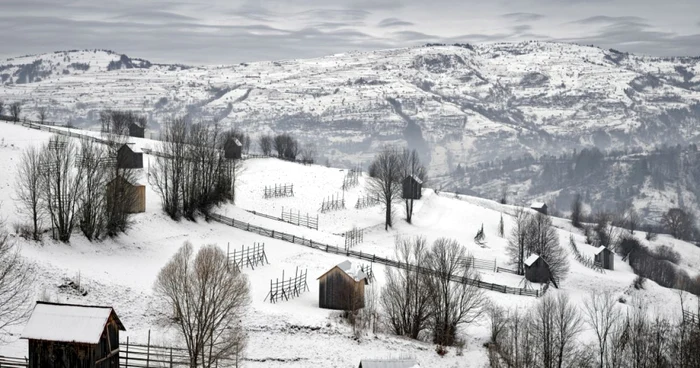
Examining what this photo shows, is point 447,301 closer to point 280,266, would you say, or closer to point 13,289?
point 280,266

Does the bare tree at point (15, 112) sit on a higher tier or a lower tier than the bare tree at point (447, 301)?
higher

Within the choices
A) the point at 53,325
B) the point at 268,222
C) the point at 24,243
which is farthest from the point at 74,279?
the point at 268,222

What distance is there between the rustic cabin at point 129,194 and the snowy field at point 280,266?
1.53 m

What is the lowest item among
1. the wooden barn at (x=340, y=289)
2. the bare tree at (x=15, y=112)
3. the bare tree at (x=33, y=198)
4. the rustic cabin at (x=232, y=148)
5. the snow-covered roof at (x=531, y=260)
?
the snow-covered roof at (x=531, y=260)

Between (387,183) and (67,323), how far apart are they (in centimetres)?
6365

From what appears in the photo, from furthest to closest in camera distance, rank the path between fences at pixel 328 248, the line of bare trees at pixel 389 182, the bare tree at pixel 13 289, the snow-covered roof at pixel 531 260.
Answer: the line of bare trees at pixel 389 182, the snow-covered roof at pixel 531 260, the path between fences at pixel 328 248, the bare tree at pixel 13 289

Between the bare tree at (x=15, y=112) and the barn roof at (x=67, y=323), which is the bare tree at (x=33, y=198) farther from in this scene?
the bare tree at (x=15, y=112)

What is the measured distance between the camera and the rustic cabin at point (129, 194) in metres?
61.5

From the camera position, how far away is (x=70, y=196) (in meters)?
57.1

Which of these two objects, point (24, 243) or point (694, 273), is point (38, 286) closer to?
point (24, 243)

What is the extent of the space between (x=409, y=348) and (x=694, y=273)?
104270mm

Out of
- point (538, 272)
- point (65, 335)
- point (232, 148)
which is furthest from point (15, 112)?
point (65, 335)

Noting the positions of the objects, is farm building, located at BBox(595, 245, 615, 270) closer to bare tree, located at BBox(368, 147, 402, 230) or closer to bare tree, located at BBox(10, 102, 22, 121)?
bare tree, located at BBox(368, 147, 402, 230)

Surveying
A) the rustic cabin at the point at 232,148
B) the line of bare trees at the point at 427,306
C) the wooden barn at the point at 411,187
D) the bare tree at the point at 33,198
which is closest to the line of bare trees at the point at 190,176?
the bare tree at the point at 33,198
